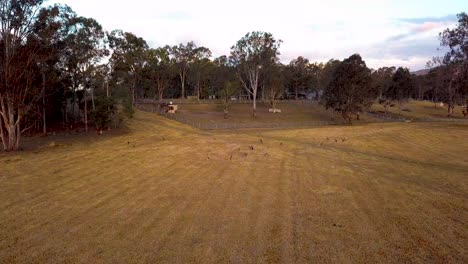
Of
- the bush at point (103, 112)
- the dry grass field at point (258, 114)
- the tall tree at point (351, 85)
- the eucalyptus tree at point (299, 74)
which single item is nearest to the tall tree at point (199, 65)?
the dry grass field at point (258, 114)

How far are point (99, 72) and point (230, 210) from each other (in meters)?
44.8

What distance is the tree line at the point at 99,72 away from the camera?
29.1 metres

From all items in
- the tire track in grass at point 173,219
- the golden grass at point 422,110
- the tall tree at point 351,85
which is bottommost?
the tire track in grass at point 173,219

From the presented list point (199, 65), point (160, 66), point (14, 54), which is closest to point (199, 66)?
point (199, 65)

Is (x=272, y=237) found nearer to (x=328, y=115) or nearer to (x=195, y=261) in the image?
(x=195, y=261)

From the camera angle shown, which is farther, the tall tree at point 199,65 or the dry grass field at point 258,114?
the tall tree at point 199,65

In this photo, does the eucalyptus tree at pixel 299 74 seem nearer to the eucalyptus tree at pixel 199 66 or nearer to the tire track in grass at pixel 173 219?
the eucalyptus tree at pixel 199 66

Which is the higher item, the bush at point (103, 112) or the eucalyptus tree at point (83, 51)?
the eucalyptus tree at point (83, 51)

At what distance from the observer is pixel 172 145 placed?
2930 centimetres

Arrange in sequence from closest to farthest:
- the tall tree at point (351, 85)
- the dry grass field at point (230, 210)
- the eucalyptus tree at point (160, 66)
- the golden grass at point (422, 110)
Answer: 1. the dry grass field at point (230, 210)
2. the tall tree at point (351, 85)
3. the eucalyptus tree at point (160, 66)
4. the golden grass at point (422, 110)

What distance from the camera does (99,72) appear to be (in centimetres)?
5116

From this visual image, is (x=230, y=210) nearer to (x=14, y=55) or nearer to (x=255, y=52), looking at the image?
(x=14, y=55)

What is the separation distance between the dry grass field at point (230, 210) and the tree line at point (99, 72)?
36.5 ft

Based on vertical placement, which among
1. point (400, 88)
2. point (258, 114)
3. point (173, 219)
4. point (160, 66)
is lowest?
point (173, 219)
